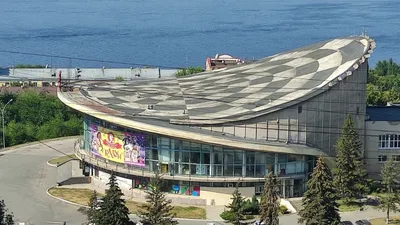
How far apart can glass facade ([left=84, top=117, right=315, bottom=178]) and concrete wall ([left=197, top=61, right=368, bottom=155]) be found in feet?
2.11

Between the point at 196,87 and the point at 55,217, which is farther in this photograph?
the point at 196,87

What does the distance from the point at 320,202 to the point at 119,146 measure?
9364mm

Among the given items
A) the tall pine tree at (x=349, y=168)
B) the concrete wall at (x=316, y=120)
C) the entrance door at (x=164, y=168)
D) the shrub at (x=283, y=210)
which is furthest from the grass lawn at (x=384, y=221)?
the entrance door at (x=164, y=168)

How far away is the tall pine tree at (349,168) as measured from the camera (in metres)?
23.0

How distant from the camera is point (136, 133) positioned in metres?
24.6

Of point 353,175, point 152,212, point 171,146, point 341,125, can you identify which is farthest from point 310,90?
point 152,212

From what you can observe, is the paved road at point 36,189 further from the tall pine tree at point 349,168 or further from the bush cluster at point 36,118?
the bush cluster at point 36,118

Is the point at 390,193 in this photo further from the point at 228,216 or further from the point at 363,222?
the point at 228,216

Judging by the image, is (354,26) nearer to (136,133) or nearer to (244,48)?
(244,48)

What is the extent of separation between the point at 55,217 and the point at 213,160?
5.72 metres

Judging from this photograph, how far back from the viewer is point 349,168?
76.2 feet

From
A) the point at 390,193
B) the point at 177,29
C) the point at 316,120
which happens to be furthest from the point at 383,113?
the point at 177,29

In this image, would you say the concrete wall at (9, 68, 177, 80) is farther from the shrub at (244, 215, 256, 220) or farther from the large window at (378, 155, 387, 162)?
the shrub at (244, 215, 256, 220)

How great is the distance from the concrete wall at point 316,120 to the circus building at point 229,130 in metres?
0.03
